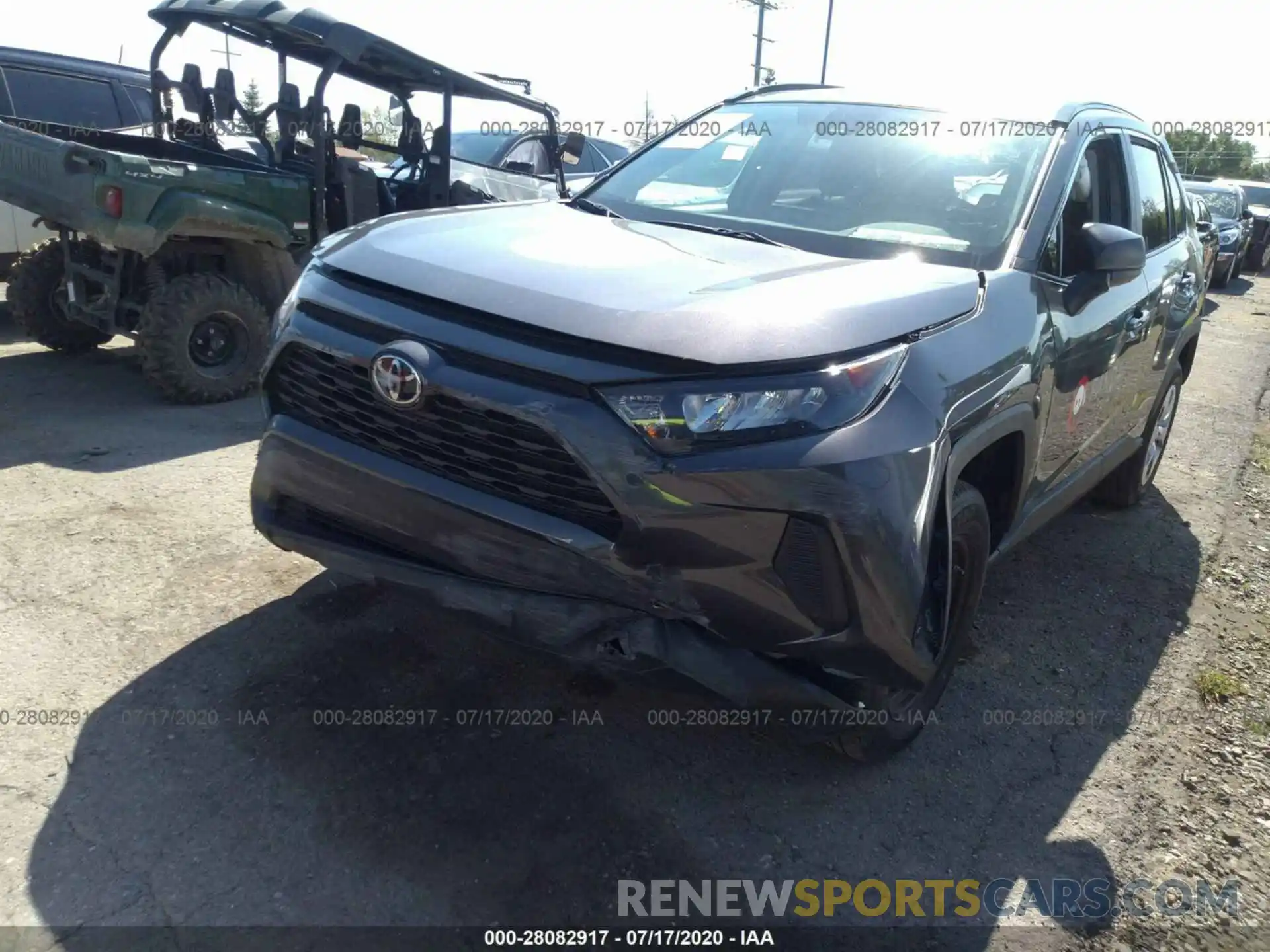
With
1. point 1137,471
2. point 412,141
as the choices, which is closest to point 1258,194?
point 1137,471

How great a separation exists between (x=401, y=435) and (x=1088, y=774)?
2.23 m

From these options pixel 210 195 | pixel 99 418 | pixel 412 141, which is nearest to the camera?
pixel 99 418

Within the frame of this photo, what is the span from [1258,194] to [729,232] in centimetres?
2305

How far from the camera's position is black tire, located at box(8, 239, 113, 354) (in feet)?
21.6

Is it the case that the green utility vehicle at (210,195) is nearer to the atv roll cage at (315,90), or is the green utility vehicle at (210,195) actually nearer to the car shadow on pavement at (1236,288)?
the atv roll cage at (315,90)

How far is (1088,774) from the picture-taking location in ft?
9.78

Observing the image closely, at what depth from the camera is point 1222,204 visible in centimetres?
1617

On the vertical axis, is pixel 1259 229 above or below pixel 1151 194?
below

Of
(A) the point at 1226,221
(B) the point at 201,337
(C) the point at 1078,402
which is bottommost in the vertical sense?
(B) the point at 201,337

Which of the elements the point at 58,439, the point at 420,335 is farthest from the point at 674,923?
the point at 58,439

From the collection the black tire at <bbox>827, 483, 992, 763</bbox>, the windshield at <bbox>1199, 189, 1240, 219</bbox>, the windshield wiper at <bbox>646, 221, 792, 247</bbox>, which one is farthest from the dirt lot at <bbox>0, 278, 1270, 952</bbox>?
the windshield at <bbox>1199, 189, 1240, 219</bbox>

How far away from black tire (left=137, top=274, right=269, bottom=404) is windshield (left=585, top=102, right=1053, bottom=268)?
297cm

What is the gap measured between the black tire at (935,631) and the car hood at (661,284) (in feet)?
1.77

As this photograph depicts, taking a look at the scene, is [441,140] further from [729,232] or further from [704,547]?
[704,547]
